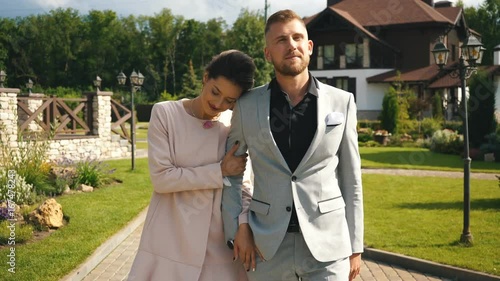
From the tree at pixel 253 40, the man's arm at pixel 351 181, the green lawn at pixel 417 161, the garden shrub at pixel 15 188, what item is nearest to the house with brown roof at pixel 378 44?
the tree at pixel 253 40

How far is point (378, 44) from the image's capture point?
1559 inches

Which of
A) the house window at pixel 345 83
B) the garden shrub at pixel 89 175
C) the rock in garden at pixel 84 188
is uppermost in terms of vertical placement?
the house window at pixel 345 83

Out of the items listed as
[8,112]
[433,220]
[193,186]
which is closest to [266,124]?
[193,186]

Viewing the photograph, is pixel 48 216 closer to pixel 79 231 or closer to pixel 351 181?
pixel 79 231

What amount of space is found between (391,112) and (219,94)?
26984mm

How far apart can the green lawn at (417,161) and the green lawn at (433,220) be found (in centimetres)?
365

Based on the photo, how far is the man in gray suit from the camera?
9.71 ft

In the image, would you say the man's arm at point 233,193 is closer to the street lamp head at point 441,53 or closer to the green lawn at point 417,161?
the street lamp head at point 441,53

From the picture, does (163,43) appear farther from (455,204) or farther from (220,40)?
(455,204)

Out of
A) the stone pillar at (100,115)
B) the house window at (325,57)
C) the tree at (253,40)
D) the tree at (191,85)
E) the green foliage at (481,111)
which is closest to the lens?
the stone pillar at (100,115)

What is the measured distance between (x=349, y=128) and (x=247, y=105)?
0.55 metres

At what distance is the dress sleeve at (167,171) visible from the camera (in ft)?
10.0

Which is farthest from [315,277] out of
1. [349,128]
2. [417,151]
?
[417,151]

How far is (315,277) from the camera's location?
2.93 m
